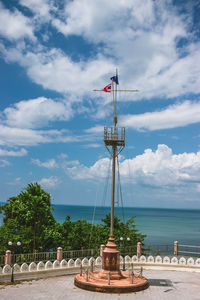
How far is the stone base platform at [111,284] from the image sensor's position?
63.2ft

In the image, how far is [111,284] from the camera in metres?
19.6

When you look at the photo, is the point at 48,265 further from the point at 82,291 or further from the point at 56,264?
the point at 82,291

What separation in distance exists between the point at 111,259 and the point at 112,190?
15.9 feet

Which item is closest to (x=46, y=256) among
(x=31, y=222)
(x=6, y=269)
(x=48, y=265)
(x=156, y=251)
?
(x=48, y=265)

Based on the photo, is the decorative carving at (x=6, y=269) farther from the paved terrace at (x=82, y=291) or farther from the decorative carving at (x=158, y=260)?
the decorative carving at (x=158, y=260)

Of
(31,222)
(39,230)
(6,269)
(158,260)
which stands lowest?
(158,260)

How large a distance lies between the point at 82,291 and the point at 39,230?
17.8 metres

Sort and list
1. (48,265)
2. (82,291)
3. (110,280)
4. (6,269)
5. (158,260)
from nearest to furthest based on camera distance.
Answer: (82,291) → (110,280) → (6,269) → (48,265) → (158,260)

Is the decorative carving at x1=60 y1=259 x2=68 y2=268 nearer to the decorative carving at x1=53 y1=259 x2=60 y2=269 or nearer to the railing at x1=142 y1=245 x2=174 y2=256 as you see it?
the decorative carving at x1=53 y1=259 x2=60 y2=269

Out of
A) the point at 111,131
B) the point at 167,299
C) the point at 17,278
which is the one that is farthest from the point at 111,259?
the point at 111,131

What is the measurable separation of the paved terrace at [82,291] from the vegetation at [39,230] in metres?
12.4

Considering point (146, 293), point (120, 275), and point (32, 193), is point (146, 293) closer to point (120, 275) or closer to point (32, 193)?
point (120, 275)

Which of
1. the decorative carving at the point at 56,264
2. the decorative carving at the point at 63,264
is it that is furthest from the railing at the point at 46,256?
the decorative carving at the point at 63,264

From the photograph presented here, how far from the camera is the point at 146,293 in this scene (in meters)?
19.6
